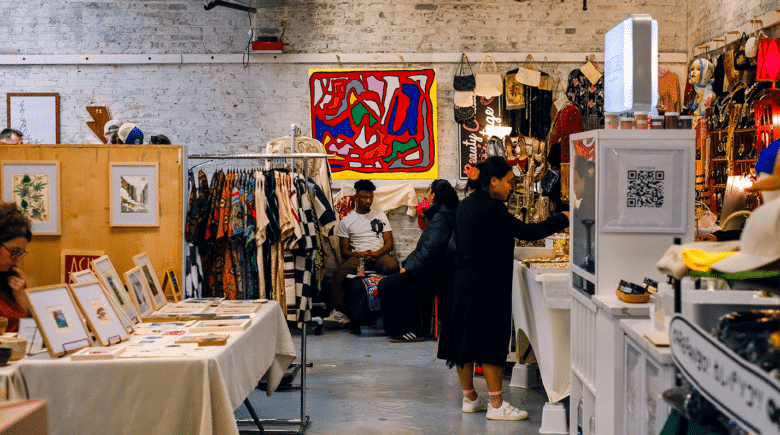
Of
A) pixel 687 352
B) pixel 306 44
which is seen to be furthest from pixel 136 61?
pixel 687 352

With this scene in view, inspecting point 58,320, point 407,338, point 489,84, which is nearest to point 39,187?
point 58,320

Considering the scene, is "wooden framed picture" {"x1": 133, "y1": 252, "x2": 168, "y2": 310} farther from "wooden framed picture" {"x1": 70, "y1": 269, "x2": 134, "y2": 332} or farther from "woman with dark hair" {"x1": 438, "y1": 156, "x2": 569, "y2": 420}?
"woman with dark hair" {"x1": 438, "y1": 156, "x2": 569, "y2": 420}

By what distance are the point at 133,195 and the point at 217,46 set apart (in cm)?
468

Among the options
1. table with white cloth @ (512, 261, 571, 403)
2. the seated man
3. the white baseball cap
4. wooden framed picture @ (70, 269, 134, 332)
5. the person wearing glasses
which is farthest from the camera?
the seated man

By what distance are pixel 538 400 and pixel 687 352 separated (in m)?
3.57

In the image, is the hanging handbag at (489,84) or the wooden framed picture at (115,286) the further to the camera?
the hanging handbag at (489,84)

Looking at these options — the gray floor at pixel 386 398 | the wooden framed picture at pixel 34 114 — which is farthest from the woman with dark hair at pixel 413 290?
the wooden framed picture at pixel 34 114

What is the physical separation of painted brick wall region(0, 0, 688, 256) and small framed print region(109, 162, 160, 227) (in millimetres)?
4343

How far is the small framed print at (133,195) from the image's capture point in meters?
4.17

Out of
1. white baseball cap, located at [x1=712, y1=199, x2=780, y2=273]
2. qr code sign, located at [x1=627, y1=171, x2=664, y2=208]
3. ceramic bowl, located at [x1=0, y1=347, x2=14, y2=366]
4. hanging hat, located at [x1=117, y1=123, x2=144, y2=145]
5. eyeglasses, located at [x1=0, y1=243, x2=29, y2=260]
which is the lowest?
ceramic bowl, located at [x1=0, y1=347, x2=14, y2=366]

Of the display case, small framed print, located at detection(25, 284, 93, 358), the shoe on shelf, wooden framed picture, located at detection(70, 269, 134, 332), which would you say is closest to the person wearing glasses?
wooden framed picture, located at detection(70, 269, 134, 332)

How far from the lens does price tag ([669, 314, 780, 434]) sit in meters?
1.22

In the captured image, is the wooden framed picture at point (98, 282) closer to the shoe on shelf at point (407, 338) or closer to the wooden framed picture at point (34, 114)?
the shoe on shelf at point (407, 338)

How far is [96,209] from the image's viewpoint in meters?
4.19
